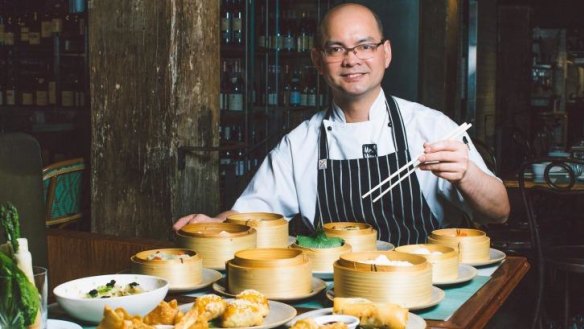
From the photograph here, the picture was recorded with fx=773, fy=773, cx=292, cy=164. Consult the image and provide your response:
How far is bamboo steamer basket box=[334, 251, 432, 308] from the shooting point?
147cm

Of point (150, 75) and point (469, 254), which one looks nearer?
point (469, 254)

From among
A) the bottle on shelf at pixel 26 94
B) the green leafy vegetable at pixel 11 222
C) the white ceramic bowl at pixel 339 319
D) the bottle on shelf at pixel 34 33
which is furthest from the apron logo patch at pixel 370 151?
the bottle on shelf at pixel 26 94

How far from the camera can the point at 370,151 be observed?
2.60 meters

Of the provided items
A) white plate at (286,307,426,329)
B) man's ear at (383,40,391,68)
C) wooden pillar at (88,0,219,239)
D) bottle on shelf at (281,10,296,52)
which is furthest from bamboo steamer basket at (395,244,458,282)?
bottle on shelf at (281,10,296,52)

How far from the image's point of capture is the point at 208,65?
343 cm

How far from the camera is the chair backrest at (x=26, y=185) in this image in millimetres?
2482

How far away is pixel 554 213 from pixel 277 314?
154 inches

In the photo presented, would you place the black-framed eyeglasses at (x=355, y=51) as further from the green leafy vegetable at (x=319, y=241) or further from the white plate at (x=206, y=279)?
the white plate at (x=206, y=279)

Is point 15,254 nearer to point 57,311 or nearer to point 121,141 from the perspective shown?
point 57,311

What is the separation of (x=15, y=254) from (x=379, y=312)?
60 centimetres

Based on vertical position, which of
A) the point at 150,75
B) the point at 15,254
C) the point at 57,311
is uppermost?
the point at 150,75

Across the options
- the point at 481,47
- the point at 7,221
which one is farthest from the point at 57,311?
the point at 481,47

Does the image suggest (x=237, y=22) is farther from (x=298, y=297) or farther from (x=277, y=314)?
(x=277, y=314)

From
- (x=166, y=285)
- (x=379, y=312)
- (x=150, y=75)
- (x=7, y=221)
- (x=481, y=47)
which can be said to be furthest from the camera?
(x=481, y=47)
